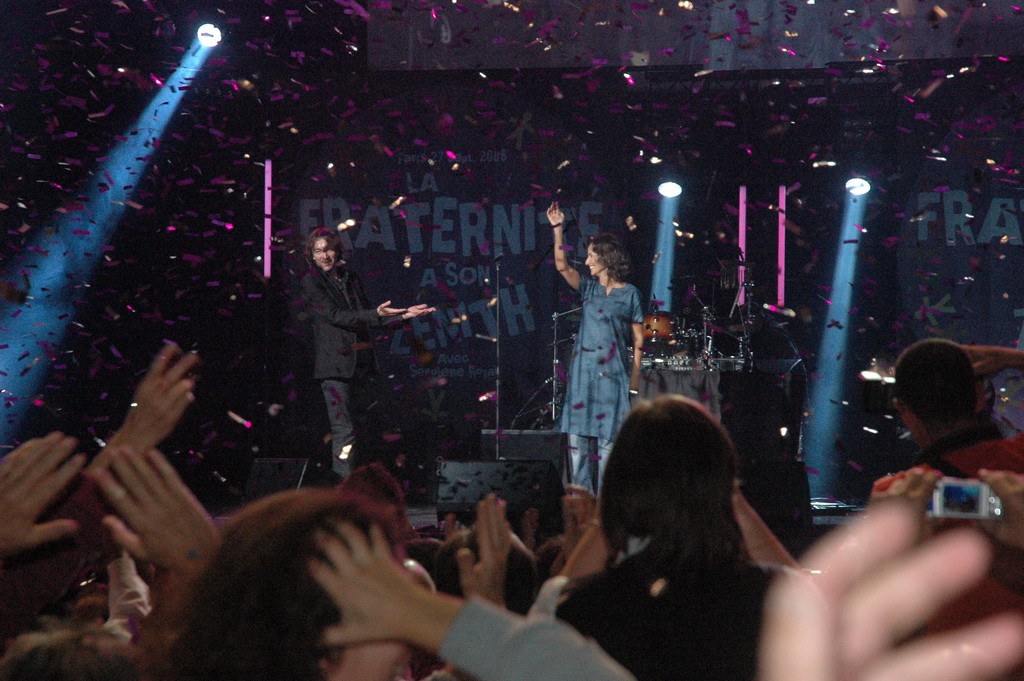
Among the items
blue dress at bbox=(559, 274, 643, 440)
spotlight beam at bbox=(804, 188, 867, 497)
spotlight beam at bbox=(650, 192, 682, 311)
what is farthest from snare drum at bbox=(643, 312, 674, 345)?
spotlight beam at bbox=(804, 188, 867, 497)

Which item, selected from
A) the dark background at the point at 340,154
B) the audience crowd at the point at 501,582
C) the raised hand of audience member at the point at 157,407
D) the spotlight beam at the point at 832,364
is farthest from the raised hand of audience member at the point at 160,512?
the spotlight beam at the point at 832,364

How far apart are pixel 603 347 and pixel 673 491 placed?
5537 mm

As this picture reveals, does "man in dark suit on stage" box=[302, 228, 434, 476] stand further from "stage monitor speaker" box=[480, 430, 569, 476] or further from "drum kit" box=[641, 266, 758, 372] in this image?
"drum kit" box=[641, 266, 758, 372]

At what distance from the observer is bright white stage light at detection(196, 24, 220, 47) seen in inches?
304

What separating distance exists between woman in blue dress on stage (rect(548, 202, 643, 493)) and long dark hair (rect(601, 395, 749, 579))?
5.41 metres

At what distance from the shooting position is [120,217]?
8.38 meters

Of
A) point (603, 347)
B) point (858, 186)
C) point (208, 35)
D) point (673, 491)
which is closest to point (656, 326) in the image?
point (603, 347)

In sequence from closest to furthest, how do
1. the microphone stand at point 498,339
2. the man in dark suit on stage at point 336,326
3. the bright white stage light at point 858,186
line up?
the man in dark suit on stage at point 336,326
the microphone stand at point 498,339
the bright white stage light at point 858,186

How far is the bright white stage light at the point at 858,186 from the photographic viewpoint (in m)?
9.15

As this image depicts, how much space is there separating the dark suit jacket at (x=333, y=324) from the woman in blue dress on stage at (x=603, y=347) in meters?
1.28

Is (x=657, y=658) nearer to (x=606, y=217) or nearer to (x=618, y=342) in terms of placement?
(x=618, y=342)

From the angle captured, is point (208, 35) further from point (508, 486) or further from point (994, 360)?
point (994, 360)

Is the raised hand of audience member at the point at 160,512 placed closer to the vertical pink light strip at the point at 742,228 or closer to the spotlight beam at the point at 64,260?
the spotlight beam at the point at 64,260

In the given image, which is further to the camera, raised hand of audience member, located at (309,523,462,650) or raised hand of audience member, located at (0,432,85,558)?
raised hand of audience member, located at (0,432,85,558)
